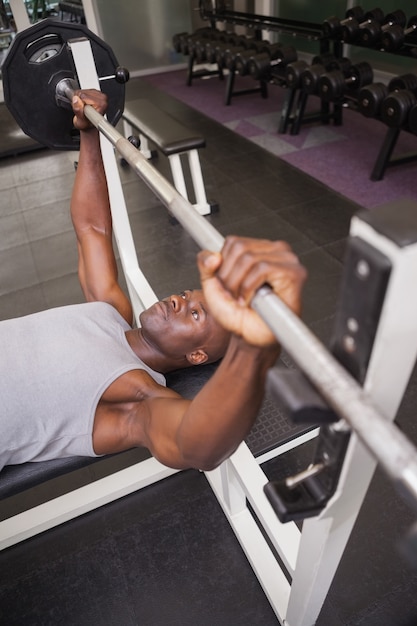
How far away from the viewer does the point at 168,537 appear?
1.47m

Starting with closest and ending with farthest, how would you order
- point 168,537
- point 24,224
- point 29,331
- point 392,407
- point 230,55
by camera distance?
1. point 392,407
2. point 29,331
3. point 168,537
4. point 24,224
5. point 230,55

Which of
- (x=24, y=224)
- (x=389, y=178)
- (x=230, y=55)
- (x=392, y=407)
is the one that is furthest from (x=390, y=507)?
(x=230, y=55)

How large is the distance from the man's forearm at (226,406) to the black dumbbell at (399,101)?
2.81 m

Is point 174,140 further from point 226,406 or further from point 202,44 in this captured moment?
point 202,44

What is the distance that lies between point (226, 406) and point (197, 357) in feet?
2.00

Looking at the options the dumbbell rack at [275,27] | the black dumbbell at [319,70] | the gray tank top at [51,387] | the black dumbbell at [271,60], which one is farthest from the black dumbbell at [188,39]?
the gray tank top at [51,387]

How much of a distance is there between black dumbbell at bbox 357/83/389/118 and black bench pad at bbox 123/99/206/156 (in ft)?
3.78

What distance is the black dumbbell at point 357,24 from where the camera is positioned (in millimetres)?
3594

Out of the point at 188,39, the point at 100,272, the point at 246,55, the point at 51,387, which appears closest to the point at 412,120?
the point at 246,55

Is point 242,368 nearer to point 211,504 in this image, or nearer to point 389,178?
point 211,504

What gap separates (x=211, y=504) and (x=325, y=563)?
29.1 inches

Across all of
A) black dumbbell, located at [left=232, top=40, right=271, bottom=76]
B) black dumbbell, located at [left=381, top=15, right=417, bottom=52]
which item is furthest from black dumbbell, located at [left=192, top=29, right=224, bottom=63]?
black dumbbell, located at [left=381, top=15, right=417, bottom=52]

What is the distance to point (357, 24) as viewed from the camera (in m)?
3.61

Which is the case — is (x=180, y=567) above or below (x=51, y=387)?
below
